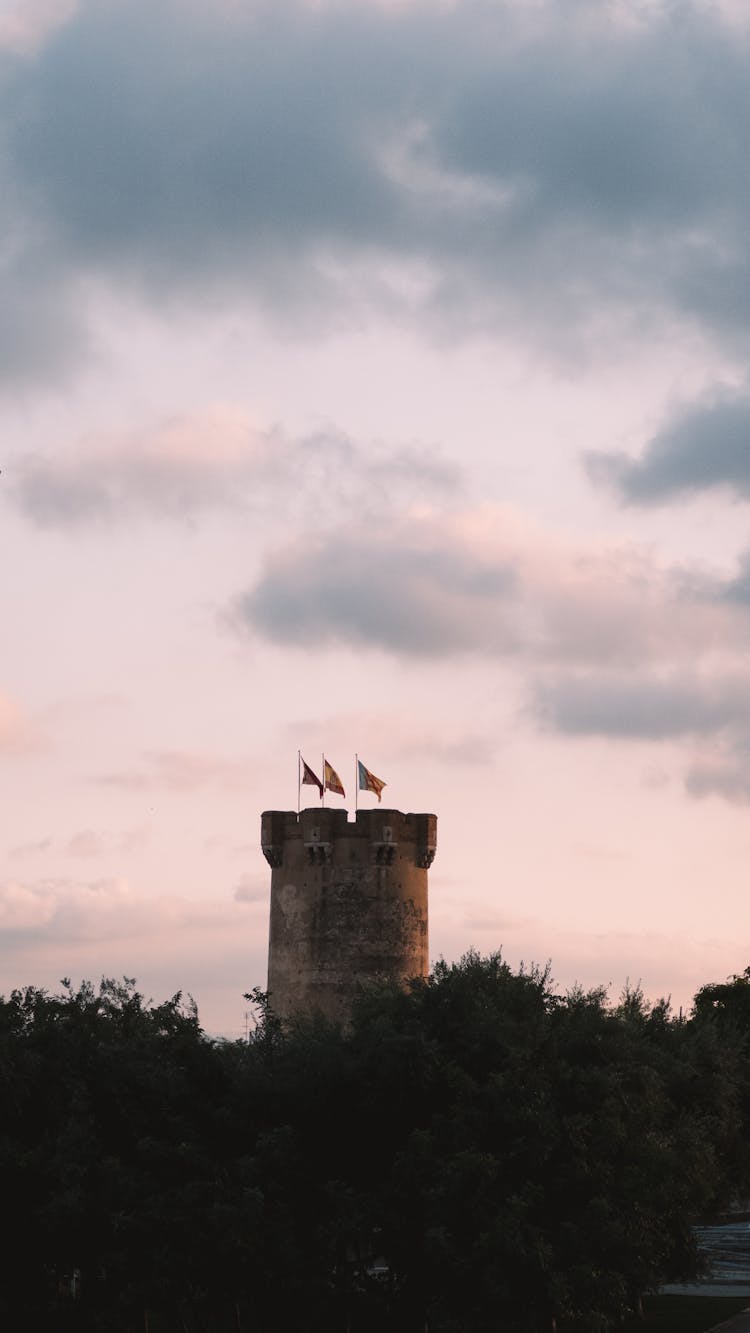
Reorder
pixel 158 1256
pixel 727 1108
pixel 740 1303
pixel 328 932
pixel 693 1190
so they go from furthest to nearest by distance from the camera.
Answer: pixel 328 932 → pixel 740 1303 → pixel 727 1108 → pixel 693 1190 → pixel 158 1256

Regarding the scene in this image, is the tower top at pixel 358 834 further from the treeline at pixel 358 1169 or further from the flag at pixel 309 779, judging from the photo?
the treeline at pixel 358 1169

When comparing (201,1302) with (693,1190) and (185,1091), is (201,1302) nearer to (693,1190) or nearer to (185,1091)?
(185,1091)

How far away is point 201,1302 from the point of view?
49125 mm

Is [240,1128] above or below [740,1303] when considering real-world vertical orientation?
above

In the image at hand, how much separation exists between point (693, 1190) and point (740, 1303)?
1432cm

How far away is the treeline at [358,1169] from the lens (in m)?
45.5

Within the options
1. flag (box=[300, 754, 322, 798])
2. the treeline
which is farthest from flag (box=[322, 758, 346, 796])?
the treeline

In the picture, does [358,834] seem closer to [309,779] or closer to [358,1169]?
[309,779]

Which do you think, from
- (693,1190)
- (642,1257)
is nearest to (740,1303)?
(693,1190)

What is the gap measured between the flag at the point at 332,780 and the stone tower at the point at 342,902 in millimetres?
1861

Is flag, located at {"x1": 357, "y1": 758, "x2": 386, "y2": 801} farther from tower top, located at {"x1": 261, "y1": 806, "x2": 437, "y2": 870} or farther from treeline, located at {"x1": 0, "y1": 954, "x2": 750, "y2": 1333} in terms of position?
treeline, located at {"x1": 0, "y1": 954, "x2": 750, "y2": 1333}

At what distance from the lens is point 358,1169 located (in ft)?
160

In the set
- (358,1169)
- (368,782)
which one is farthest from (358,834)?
(358,1169)

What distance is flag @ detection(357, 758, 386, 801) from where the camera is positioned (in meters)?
81.0
